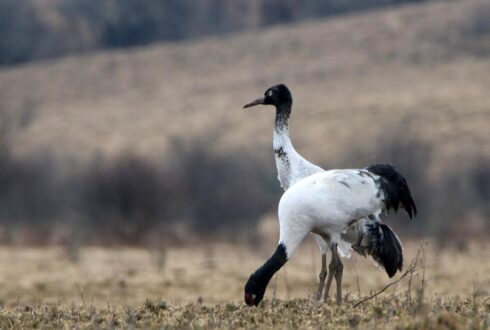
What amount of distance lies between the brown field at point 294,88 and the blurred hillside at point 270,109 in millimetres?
105

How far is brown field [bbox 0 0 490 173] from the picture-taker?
47.0m

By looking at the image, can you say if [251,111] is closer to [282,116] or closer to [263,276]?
[282,116]

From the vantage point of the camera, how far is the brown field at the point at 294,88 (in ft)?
154

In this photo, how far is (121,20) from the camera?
228ft

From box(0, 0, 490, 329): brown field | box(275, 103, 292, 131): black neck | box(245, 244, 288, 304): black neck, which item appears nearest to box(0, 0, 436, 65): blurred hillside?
box(0, 0, 490, 329): brown field

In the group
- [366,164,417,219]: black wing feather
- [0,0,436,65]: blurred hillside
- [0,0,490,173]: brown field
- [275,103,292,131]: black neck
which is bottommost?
[0,0,490,173]: brown field

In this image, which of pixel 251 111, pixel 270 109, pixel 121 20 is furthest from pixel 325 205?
pixel 121 20

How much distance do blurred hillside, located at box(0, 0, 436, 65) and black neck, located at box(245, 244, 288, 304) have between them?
58.1 m

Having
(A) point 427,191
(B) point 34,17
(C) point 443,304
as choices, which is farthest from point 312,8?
(C) point 443,304

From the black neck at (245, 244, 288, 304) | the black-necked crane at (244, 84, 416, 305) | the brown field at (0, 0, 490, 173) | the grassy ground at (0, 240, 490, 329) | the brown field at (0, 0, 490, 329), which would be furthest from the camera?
the brown field at (0, 0, 490, 173)

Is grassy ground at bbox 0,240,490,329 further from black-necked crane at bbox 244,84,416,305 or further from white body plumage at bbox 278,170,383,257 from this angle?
white body plumage at bbox 278,170,383,257

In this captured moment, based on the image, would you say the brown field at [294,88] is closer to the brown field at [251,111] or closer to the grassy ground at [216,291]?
the brown field at [251,111]

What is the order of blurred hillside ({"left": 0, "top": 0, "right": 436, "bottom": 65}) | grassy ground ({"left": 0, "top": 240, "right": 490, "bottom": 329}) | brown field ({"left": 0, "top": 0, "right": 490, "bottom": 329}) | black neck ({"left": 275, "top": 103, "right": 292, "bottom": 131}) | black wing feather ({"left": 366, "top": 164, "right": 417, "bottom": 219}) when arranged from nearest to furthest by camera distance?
1. grassy ground ({"left": 0, "top": 240, "right": 490, "bottom": 329})
2. black wing feather ({"left": 366, "top": 164, "right": 417, "bottom": 219})
3. black neck ({"left": 275, "top": 103, "right": 292, "bottom": 131})
4. brown field ({"left": 0, "top": 0, "right": 490, "bottom": 329})
5. blurred hillside ({"left": 0, "top": 0, "right": 436, "bottom": 65})

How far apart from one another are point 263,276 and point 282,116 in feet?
7.59
